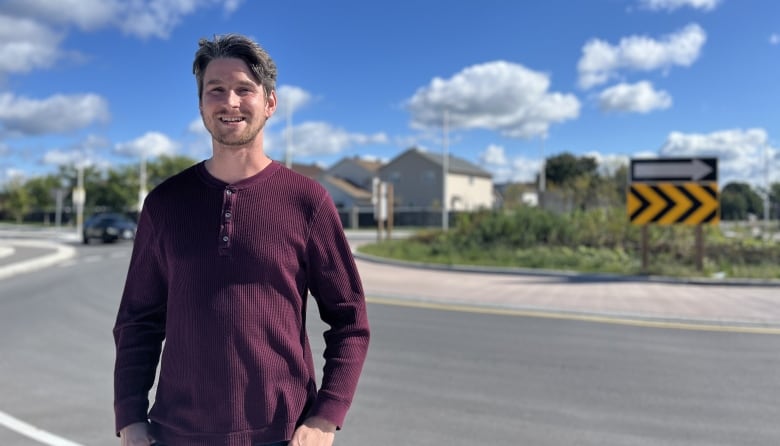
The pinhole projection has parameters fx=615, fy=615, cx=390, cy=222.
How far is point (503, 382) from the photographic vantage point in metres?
5.84

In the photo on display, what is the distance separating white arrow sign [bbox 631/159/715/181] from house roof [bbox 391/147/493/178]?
44.1 m

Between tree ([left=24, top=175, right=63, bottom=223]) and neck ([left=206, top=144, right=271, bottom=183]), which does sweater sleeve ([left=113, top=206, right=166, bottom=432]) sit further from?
tree ([left=24, top=175, right=63, bottom=223])

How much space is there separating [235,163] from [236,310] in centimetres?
46

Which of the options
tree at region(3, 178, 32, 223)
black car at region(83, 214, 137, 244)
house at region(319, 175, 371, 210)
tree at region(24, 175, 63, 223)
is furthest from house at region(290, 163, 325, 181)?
Answer: black car at region(83, 214, 137, 244)

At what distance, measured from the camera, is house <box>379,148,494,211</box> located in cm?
5934

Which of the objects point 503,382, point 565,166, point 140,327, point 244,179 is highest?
point 565,166

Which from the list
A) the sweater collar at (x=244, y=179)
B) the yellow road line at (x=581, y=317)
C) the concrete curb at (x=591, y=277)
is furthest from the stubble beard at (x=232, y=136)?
the concrete curb at (x=591, y=277)

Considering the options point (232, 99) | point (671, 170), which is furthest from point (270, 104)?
point (671, 170)

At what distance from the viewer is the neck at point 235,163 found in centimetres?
190

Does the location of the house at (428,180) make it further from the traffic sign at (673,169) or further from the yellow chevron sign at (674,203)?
the yellow chevron sign at (674,203)

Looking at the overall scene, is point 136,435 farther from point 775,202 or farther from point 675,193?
point 775,202

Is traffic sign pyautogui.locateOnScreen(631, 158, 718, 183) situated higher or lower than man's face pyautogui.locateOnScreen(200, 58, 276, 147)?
higher

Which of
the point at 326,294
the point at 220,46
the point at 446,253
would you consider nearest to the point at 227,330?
the point at 326,294

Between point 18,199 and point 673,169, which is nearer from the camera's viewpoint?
point 673,169
